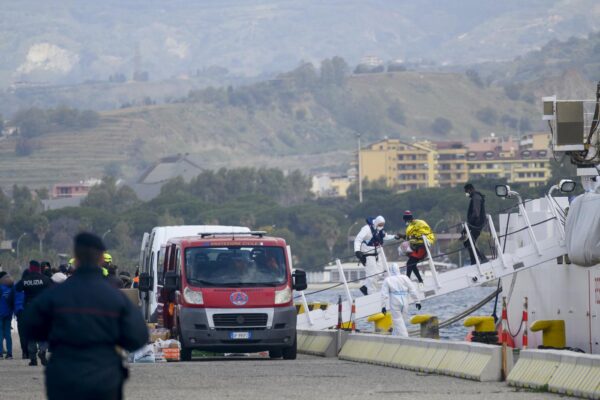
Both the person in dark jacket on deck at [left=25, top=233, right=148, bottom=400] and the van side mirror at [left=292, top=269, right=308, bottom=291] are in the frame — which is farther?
the van side mirror at [left=292, top=269, right=308, bottom=291]

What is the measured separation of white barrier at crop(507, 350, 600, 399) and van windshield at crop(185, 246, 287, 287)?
849cm

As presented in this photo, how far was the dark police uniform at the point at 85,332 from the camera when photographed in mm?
10180

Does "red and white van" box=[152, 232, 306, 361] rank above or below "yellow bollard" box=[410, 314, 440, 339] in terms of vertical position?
above

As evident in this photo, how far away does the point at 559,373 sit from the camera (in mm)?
17250

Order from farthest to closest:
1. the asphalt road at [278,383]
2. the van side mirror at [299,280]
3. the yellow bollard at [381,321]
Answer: the yellow bollard at [381,321]
the van side mirror at [299,280]
the asphalt road at [278,383]

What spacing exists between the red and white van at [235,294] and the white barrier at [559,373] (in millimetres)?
8153

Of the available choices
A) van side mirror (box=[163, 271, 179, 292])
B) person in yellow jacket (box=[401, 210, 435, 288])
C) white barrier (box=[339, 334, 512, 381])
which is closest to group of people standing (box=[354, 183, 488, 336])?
person in yellow jacket (box=[401, 210, 435, 288])

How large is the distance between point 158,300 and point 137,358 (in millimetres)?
5041

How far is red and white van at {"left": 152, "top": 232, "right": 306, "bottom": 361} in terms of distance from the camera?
26.0 meters

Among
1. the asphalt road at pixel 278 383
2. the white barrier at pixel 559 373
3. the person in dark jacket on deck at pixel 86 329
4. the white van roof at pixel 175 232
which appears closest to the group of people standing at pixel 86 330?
the person in dark jacket on deck at pixel 86 329

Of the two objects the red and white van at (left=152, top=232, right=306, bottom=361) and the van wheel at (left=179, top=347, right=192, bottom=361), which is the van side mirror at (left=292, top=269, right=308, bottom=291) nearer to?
the red and white van at (left=152, top=232, right=306, bottom=361)

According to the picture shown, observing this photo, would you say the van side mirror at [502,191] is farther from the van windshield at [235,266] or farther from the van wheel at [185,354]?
the van wheel at [185,354]

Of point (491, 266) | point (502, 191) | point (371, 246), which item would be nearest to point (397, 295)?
point (502, 191)

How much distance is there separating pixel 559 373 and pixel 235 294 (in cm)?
974
